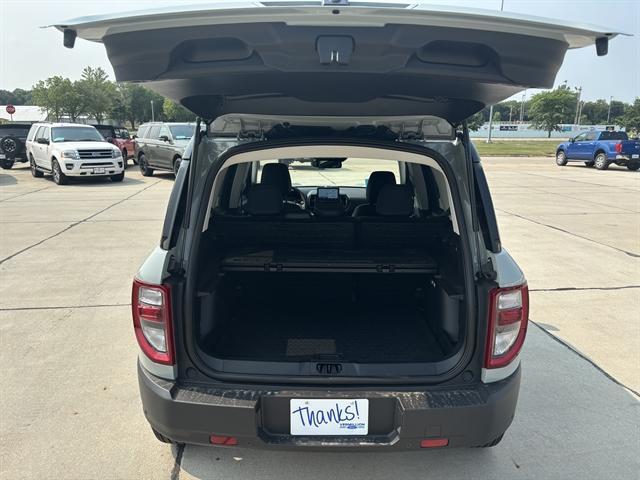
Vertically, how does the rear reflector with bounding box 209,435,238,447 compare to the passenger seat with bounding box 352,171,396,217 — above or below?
below

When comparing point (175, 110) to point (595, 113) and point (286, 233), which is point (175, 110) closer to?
Answer: point (286, 233)

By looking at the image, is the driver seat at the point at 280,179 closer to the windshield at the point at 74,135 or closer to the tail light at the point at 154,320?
the tail light at the point at 154,320

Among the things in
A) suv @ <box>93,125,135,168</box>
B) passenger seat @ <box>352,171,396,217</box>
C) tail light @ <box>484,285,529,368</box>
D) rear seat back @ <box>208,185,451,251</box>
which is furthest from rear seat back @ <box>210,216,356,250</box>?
suv @ <box>93,125,135,168</box>

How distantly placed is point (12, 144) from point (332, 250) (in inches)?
759

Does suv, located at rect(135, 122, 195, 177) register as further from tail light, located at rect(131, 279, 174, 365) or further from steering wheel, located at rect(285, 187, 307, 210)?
tail light, located at rect(131, 279, 174, 365)

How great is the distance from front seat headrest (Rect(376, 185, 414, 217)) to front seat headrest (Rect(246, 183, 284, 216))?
712 millimetres

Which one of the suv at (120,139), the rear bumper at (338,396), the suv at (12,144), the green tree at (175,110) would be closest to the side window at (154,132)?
the green tree at (175,110)

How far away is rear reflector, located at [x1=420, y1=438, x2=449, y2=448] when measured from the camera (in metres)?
1.94

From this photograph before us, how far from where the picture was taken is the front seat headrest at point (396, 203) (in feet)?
10.7

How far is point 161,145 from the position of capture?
15.3 meters

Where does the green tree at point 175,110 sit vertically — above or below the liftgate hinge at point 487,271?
above

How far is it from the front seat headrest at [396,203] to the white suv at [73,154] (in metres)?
13.0

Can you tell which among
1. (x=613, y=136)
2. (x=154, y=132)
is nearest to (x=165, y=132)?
(x=154, y=132)

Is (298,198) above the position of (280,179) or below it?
below
